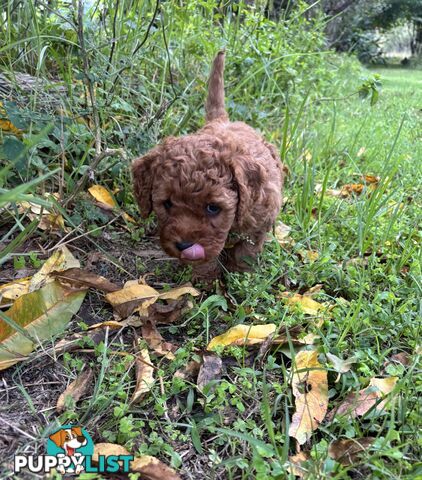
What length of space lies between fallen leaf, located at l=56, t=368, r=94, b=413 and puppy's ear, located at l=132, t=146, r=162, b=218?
0.84 metres

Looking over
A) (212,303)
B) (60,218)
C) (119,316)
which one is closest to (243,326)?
(212,303)

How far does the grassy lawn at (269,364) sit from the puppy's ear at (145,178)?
32 cm

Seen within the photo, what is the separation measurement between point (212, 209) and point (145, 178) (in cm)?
38

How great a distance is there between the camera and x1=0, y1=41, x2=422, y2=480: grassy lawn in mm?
1289

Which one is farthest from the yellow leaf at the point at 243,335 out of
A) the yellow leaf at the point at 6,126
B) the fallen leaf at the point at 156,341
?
the yellow leaf at the point at 6,126

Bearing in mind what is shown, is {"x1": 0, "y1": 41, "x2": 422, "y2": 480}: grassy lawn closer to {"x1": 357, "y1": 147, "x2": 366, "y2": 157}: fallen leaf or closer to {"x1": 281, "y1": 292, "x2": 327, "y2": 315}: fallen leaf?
{"x1": 281, "y1": 292, "x2": 327, "y2": 315}: fallen leaf

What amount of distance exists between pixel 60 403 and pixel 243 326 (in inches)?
29.1

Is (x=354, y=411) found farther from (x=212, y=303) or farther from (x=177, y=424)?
(x=212, y=303)

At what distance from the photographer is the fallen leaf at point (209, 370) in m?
1.55

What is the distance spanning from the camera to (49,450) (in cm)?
124

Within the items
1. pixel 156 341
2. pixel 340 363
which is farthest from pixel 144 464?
pixel 340 363

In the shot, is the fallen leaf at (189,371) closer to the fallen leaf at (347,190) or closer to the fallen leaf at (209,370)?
the fallen leaf at (209,370)

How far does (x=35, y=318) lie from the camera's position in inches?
63.7

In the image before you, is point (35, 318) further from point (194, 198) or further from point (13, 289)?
point (194, 198)
